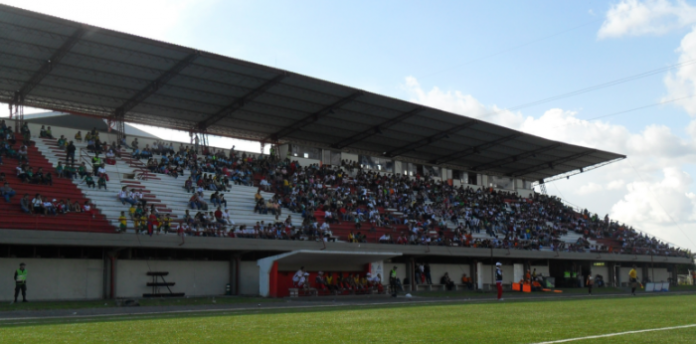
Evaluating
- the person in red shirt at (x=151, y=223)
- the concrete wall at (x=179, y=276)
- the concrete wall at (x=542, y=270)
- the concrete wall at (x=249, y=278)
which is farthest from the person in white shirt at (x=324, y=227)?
the concrete wall at (x=542, y=270)

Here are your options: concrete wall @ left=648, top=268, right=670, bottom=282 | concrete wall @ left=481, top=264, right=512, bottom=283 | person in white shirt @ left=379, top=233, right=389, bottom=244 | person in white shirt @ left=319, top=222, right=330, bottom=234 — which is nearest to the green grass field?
person in white shirt @ left=319, top=222, right=330, bottom=234

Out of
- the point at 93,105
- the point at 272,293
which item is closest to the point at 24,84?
the point at 93,105

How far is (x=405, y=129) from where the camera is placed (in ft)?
156

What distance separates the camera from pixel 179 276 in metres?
30.1

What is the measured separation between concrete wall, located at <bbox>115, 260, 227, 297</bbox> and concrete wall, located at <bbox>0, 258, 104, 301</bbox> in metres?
1.03

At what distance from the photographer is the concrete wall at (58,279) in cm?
2530

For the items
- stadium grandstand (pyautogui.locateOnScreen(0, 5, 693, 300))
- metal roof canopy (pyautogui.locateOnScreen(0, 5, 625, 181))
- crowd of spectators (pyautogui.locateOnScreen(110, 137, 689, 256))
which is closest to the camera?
stadium grandstand (pyautogui.locateOnScreen(0, 5, 693, 300))

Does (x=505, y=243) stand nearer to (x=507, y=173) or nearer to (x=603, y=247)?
(x=603, y=247)

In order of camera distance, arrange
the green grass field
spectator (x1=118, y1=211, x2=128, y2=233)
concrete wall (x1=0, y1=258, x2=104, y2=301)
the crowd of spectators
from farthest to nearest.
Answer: the crowd of spectators, spectator (x1=118, y1=211, x2=128, y2=233), concrete wall (x1=0, y1=258, x2=104, y2=301), the green grass field

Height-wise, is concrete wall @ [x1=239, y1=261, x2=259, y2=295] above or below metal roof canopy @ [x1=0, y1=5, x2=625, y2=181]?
below

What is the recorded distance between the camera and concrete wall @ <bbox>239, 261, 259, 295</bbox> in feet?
105

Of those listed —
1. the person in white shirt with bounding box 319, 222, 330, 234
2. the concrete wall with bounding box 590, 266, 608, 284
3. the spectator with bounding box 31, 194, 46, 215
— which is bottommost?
the concrete wall with bounding box 590, 266, 608, 284

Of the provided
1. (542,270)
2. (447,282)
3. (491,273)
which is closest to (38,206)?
(447,282)

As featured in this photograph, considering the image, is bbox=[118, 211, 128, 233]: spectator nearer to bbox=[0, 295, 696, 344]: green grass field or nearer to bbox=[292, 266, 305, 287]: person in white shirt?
bbox=[292, 266, 305, 287]: person in white shirt
